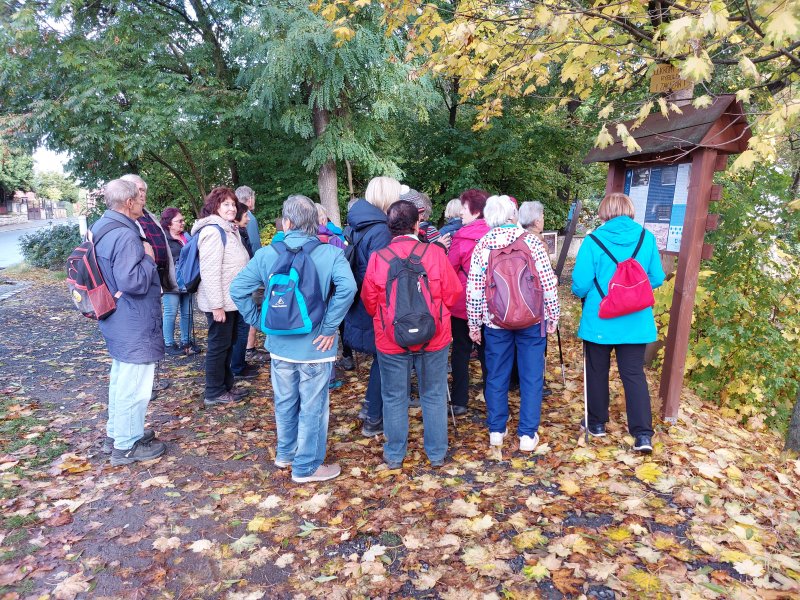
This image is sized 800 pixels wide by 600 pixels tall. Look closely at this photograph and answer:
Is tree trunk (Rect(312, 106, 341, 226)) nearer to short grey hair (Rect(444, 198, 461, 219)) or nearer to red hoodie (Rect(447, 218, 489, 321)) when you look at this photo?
short grey hair (Rect(444, 198, 461, 219))

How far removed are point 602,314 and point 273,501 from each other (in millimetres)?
2671

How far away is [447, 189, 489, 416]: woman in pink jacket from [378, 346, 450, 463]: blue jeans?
0.83 m

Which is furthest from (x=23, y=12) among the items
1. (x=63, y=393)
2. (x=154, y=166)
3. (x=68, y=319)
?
(x=63, y=393)

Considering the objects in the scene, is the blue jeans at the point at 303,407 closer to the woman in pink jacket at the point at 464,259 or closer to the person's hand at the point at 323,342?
the person's hand at the point at 323,342

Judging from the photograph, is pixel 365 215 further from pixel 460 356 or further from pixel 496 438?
pixel 496 438

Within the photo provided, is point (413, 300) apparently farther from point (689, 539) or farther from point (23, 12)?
point (23, 12)

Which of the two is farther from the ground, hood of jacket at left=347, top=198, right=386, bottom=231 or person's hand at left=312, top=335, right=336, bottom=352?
hood of jacket at left=347, top=198, right=386, bottom=231

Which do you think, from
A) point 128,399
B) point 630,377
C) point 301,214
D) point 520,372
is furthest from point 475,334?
point 128,399

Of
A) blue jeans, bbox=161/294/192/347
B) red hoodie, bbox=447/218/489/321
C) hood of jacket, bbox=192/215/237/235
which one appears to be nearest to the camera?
red hoodie, bbox=447/218/489/321

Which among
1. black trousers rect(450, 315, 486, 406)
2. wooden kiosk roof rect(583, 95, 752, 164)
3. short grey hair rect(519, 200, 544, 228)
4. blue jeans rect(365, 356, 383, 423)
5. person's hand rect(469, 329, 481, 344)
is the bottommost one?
blue jeans rect(365, 356, 383, 423)

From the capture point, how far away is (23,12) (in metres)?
10.0

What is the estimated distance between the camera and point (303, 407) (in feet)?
11.5

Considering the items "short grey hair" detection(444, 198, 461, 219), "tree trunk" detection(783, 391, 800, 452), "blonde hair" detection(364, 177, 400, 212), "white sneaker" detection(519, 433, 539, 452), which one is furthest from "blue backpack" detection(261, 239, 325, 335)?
"tree trunk" detection(783, 391, 800, 452)

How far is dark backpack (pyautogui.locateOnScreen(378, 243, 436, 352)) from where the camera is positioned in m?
3.34
